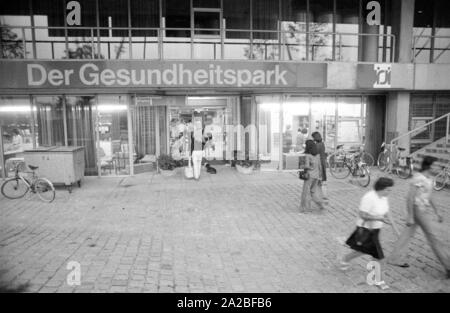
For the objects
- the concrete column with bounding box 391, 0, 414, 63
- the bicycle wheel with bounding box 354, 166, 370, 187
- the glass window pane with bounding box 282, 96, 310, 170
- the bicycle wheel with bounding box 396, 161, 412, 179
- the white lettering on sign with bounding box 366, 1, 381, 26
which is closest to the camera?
the bicycle wheel with bounding box 354, 166, 370, 187

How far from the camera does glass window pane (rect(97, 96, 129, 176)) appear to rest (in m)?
12.5

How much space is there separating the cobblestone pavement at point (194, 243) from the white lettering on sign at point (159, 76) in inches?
145

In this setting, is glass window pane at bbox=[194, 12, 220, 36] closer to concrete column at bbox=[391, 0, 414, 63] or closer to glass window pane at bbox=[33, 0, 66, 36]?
glass window pane at bbox=[33, 0, 66, 36]

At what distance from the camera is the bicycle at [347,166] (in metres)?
11.1

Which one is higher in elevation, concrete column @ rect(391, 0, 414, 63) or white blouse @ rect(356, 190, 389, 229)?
concrete column @ rect(391, 0, 414, 63)

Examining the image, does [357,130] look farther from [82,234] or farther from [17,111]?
[17,111]

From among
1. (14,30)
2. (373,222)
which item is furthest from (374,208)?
(14,30)

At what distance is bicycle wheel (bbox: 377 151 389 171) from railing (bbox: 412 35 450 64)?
4.26 m

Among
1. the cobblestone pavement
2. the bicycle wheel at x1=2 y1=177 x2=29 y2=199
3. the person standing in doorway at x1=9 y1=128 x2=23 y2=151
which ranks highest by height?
the person standing in doorway at x1=9 y1=128 x2=23 y2=151

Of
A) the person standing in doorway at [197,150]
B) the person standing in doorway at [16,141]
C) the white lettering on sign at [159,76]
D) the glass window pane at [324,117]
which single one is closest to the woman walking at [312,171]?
the person standing in doorway at [197,150]

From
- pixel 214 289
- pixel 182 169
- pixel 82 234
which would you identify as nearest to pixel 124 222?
pixel 82 234

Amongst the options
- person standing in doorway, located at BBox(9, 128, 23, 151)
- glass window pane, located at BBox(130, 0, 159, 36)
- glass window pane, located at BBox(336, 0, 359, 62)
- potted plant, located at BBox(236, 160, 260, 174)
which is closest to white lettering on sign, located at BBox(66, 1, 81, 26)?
glass window pane, located at BBox(130, 0, 159, 36)

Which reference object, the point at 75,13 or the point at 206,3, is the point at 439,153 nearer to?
the point at 206,3

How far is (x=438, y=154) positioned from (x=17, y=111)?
14900 mm
